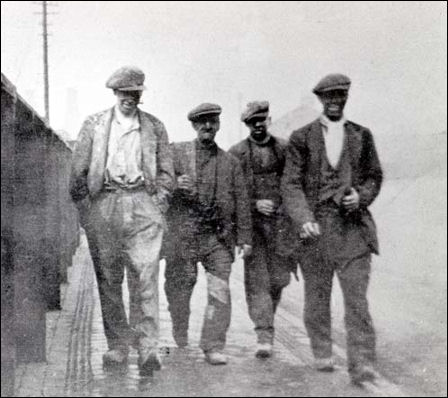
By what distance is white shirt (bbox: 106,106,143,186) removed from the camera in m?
6.63

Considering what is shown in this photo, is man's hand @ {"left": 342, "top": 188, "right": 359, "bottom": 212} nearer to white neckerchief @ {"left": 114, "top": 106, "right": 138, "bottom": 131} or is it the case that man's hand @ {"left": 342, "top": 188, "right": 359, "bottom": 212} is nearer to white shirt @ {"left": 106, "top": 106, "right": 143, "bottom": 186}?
white shirt @ {"left": 106, "top": 106, "right": 143, "bottom": 186}

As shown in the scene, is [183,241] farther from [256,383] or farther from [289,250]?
[256,383]

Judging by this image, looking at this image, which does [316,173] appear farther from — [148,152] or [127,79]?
[127,79]

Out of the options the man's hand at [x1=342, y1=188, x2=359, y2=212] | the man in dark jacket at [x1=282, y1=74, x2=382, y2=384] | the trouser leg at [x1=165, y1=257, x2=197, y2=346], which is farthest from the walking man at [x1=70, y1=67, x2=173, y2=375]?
the man's hand at [x1=342, y1=188, x2=359, y2=212]

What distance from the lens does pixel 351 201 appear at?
20.4 feet

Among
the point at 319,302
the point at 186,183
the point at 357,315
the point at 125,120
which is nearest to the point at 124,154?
the point at 125,120

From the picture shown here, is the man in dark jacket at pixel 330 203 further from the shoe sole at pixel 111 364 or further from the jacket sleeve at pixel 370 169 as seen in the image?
the shoe sole at pixel 111 364

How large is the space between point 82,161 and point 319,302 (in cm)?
229

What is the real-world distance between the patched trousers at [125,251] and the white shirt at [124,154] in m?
0.12

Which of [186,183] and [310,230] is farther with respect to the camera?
[186,183]

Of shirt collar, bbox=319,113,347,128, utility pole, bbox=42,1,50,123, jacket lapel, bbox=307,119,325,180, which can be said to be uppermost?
utility pole, bbox=42,1,50,123

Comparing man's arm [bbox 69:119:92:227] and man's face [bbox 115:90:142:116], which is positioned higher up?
man's face [bbox 115:90:142:116]

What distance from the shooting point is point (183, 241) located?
7324 millimetres

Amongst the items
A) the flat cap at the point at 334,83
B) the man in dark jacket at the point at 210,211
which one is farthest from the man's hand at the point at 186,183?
the flat cap at the point at 334,83
